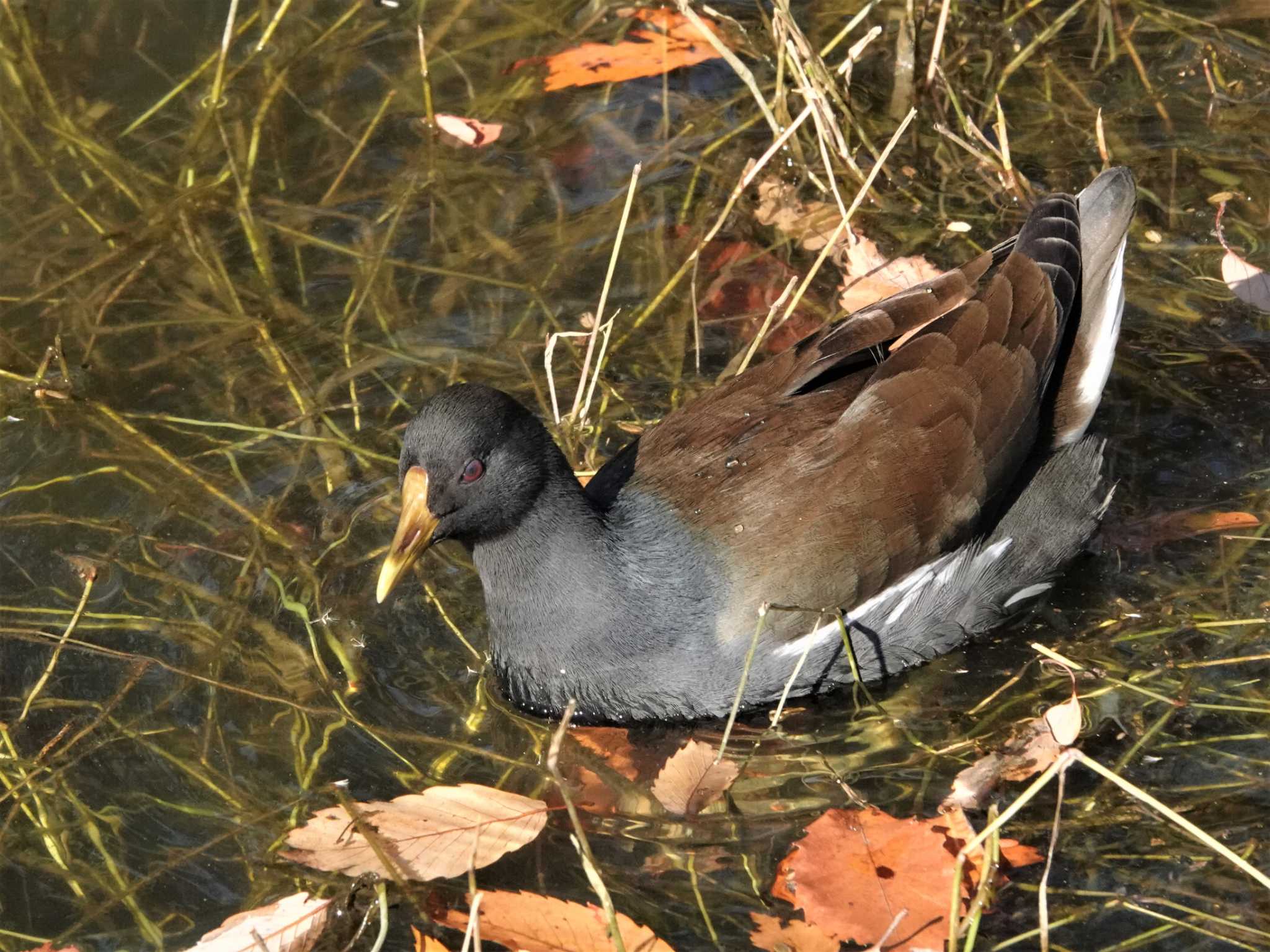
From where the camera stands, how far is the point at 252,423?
4.89m

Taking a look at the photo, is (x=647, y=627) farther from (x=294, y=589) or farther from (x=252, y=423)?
(x=252, y=423)

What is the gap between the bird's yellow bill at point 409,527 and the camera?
372cm

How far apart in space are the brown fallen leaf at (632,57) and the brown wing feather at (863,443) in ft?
7.25

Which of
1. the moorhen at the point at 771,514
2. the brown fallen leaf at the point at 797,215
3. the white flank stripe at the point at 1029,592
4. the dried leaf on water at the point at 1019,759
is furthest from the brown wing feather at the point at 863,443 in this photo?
the brown fallen leaf at the point at 797,215

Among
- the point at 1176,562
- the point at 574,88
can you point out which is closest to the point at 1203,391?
the point at 1176,562

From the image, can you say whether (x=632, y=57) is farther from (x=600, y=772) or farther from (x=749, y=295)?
(x=600, y=772)

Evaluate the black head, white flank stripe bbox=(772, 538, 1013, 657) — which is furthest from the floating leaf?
the black head

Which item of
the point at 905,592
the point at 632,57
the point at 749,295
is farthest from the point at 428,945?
the point at 632,57

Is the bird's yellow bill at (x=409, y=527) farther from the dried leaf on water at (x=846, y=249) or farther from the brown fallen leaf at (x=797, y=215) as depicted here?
the brown fallen leaf at (x=797, y=215)

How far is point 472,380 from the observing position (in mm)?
5043

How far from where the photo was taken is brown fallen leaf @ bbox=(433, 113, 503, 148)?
586cm

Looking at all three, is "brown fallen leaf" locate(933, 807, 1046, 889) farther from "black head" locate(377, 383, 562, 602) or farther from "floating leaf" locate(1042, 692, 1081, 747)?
"black head" locate(377, 383, 562, 602)

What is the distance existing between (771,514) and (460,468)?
2.44 ft

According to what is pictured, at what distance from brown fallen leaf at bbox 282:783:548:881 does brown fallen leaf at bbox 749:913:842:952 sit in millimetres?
562
